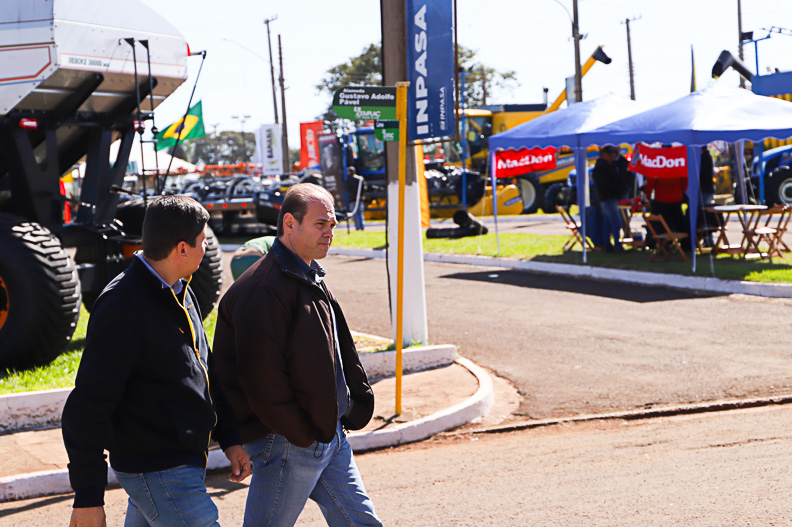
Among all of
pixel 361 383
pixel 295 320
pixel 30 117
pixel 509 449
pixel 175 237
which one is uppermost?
pixel 30 117

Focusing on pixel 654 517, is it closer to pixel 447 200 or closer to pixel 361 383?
pixel 361 383

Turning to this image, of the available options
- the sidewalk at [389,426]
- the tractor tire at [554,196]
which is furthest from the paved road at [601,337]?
the tractor tire at [554,196]

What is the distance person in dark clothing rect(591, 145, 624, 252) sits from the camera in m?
16.1

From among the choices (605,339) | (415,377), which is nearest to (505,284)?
(605,339)

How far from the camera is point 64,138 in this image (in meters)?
9.41

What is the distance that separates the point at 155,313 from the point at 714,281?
11025 millimetres

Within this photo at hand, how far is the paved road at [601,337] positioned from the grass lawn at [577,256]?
1.06m

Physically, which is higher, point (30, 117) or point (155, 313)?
point (30, 117)

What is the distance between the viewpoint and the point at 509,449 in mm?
6113

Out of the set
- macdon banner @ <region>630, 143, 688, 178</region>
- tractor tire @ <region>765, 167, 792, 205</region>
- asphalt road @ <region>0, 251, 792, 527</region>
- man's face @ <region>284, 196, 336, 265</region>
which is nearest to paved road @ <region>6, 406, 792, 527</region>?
asphalt road @ <region>0, 251, 792, 527</region>

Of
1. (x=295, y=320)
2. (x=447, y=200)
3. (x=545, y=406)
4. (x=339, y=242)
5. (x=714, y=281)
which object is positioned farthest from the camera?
(x=447, y=200)

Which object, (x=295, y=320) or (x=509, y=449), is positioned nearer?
(x=295, y=320)

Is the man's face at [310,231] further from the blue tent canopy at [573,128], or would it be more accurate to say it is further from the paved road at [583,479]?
the blue tent canopy at [573,128]

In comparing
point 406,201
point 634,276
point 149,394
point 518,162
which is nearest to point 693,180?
point 634,276
